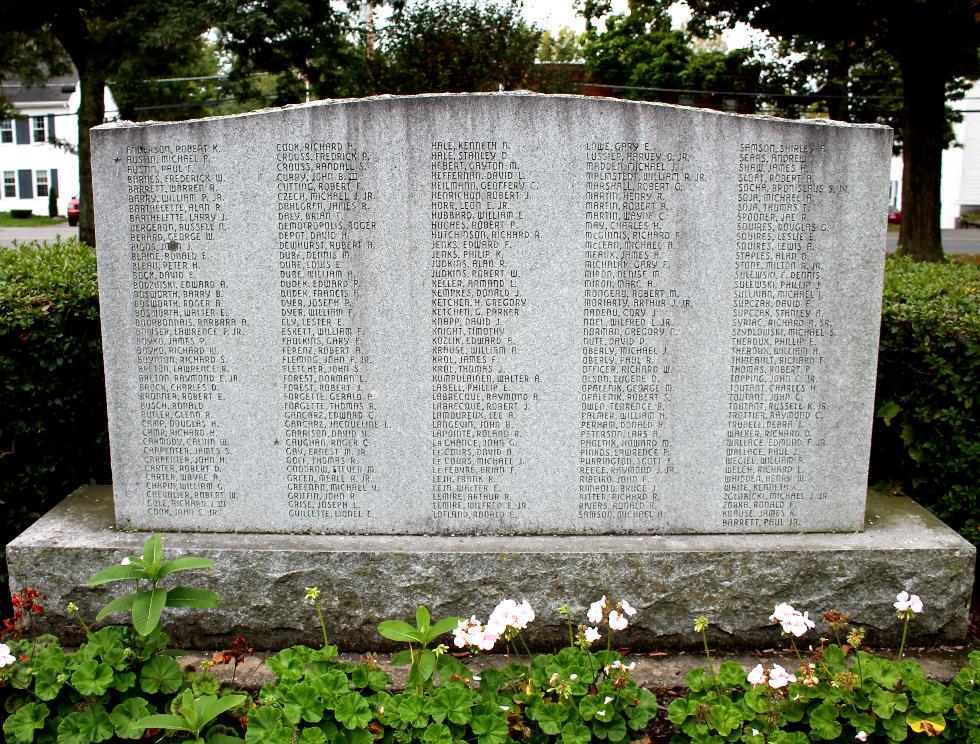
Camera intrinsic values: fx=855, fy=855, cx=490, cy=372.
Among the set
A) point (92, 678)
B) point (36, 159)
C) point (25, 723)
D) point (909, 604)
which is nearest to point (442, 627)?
point (92, 678)

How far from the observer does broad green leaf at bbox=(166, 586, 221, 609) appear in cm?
355

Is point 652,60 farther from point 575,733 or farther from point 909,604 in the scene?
point 575,733

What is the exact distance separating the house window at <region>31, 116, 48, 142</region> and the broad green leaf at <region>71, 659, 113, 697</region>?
6367 cm

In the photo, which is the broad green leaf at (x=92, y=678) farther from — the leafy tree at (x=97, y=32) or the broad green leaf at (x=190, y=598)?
the leafy tree at (x=97, y=32)

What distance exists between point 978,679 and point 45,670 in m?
3.78

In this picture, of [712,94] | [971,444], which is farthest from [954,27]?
[971,444]

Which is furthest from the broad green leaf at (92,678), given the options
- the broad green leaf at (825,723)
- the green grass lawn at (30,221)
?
the green grass lawn at (30,221)

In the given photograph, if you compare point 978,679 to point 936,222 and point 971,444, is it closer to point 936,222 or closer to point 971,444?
point 971,444

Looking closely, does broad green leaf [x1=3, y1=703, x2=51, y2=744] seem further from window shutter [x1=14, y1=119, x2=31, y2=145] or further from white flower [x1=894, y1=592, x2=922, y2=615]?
window shutter [x1=14, y1=119, x2=31, y2=145]

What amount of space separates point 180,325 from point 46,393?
3.31ft

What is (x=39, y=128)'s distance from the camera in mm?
57938

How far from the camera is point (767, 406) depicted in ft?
14.9

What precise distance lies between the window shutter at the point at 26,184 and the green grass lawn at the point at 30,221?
2808 mm

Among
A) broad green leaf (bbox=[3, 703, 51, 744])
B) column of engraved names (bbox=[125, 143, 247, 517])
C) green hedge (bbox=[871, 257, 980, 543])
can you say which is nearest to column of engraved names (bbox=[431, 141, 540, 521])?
column of engraved names (bbox=[125, 143, 247, 517])
